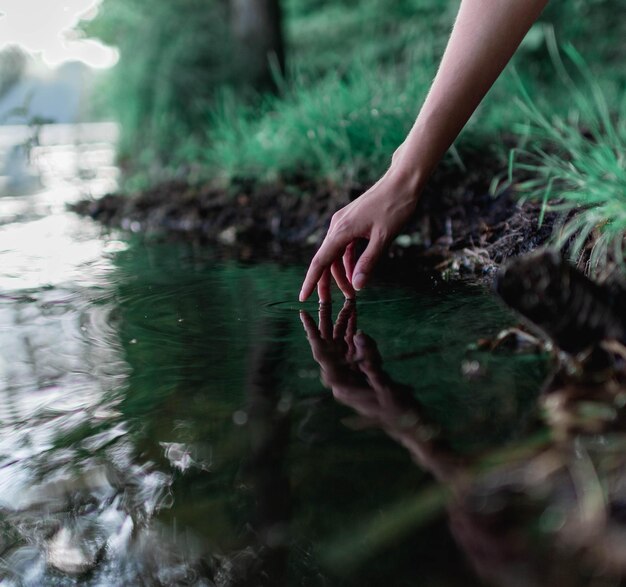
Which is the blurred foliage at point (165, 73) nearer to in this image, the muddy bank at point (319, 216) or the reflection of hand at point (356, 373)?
the muddy bank at point (319, 216)

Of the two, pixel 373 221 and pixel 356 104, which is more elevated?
pixel 356 104

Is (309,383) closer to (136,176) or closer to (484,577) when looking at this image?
(484,577)

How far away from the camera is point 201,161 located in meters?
4.50

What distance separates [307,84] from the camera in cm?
487

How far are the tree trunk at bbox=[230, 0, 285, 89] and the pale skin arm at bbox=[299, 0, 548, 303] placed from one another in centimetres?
367

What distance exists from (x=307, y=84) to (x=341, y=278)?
3.54m

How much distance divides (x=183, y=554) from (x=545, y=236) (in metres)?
1.45

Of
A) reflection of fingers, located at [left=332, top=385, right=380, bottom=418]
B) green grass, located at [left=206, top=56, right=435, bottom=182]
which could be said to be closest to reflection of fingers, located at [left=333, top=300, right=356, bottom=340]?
reflection of fingers, located at [left=332, top=385, right=380, bottom=418]

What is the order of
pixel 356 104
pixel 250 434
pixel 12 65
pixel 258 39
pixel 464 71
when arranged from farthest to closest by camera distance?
pixel 258 39
pixel 12 65
pixel 356 104
pixel 464 71
pixel 250 434

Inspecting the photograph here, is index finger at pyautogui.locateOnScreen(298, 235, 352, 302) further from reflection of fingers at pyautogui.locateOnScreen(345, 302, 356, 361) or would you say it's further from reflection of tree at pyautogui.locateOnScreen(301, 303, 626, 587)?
reflection of tree at pyautogui.locateOnScreen(301, 303, 626, 587)

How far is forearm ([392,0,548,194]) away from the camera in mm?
1304

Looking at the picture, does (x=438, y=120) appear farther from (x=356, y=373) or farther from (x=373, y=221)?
(x=356, y=373)

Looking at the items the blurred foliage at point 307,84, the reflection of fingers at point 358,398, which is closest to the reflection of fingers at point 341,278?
the reflection of fingers at point 358,398

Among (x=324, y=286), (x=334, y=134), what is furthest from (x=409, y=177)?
(x=334, y=134)
